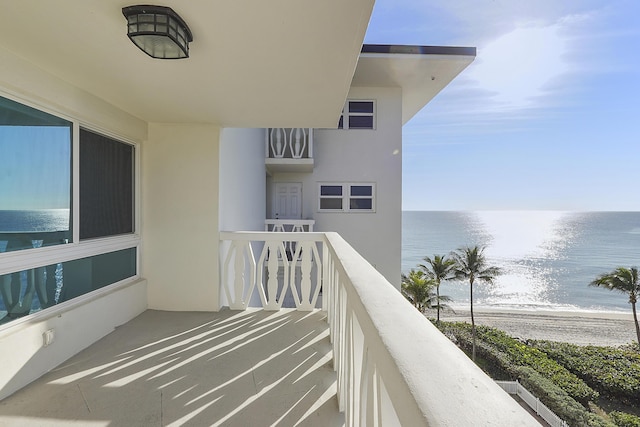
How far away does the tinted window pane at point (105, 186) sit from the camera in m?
2.81

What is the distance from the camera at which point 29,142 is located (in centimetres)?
226

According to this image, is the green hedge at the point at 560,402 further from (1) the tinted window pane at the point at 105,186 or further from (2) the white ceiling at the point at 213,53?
(1) the tinted window pane at the point at 105,186

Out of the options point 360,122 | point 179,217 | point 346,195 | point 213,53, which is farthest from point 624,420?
point 213,53

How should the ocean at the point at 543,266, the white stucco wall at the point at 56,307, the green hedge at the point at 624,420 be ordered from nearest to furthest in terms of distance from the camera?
the white stucco wall at the point at 56,307
the green hedge at the point at 624,420
the ocean at the point at 543,266

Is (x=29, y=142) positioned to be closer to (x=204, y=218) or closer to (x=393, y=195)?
(x=204, y=218)

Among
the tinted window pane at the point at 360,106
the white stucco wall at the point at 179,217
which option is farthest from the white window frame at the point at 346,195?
the white stucco wall at the point at 179,217

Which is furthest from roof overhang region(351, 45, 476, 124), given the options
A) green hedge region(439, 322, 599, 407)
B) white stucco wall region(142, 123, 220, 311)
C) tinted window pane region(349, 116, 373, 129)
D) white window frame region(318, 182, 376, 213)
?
green hedge region(439, 322, 599, 407)

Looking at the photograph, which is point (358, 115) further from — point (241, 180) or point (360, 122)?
point (241, 180)

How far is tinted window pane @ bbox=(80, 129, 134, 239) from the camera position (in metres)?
2.81

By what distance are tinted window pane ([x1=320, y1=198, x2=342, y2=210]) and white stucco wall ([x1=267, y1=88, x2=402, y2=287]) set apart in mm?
195

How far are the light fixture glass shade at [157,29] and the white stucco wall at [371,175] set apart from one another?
21.9ft

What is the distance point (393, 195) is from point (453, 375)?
26.1 ft

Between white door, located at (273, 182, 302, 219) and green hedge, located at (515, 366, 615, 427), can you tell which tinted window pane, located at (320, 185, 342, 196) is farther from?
green hedge, located at (515, 366, 615, 427)

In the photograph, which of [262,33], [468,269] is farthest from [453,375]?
[468,269]
